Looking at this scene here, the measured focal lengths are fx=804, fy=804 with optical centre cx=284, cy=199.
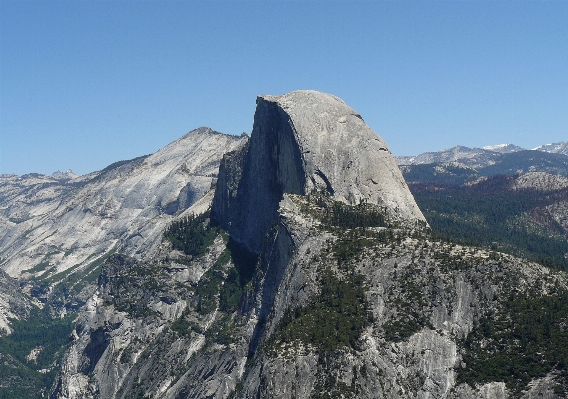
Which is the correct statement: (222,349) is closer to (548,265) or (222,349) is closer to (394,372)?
(394,372)

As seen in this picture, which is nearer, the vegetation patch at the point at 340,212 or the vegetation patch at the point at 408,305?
the vegetation patch at the point at 408,305

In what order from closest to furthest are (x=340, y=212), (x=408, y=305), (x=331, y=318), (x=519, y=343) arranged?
(x=519, y=343) → (x=408, y=305) → (x=331, y=318) → (x=340, y=212)

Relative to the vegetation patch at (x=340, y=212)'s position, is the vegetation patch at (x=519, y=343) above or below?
below

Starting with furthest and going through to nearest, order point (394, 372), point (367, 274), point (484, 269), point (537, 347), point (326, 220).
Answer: point (326, 220) < point (367, 274) < point (484, 269) < point (394, 372) < point (537, 347)

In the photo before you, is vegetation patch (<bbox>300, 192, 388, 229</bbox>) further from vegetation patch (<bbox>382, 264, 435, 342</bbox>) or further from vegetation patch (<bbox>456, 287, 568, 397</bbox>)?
vegetation patch (<bbox>456, 287, 568, 397</bbox>)

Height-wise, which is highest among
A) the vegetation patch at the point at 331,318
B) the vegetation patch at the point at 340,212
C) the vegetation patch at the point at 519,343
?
the vegetation patch at the point at 340,212

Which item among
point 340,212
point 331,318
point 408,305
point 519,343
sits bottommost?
point 519,343

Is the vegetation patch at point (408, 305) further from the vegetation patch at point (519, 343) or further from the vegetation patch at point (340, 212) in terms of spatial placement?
the vegetation patch at point (340, 212)

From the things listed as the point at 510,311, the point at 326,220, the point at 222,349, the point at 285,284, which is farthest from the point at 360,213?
the point at 510,311

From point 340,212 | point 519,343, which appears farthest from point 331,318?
point 340,212

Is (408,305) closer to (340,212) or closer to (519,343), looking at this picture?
(519,343)

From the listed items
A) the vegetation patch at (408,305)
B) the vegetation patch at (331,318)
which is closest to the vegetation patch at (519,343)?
the vegetation patch at (408,305)
